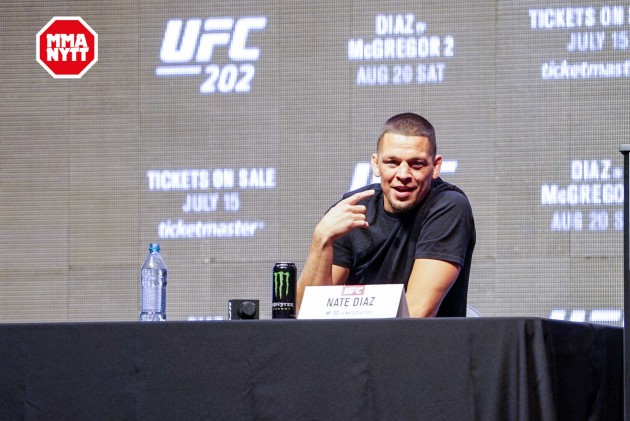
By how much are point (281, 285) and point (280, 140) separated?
2.50m

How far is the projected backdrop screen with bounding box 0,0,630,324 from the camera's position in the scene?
437cm

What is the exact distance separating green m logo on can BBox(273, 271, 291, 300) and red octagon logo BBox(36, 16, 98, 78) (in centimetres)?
285

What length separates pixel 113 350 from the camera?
5.94ft

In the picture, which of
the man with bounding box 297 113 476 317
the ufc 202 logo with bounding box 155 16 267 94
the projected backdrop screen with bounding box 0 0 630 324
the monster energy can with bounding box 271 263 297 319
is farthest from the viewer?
the ufc 202 logo with bounding box 155 16 267 94

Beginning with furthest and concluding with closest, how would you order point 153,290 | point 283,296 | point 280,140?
point 280,140 → point 153,290 → point 283,296

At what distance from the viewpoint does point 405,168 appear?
8.21 feet

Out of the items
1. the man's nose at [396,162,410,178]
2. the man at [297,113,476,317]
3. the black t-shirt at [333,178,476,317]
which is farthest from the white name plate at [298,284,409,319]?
the man's nose at [396,162,410,178]

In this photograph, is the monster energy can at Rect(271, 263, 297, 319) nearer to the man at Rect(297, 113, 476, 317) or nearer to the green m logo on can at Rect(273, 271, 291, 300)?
the green m logo on can at Rect(273, 271, 291, 300)

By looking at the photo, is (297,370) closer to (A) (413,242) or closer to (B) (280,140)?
(A) (413,242)

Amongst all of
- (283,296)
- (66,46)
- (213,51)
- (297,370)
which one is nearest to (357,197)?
(283,296)

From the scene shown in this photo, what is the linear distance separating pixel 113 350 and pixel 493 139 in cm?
291

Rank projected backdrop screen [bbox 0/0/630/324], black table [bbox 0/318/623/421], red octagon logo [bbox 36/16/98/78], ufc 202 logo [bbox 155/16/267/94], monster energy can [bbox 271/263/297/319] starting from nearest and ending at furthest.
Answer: black table [bbox 0/318/623/421]
monster energy can [bbox 271/263/297/319]
projected backdrop screen [bbox 0/0/630/324]
ufc 202 logo [bbox 155/16/267/94]
red octagon logo [bbox 36/16/98/78]

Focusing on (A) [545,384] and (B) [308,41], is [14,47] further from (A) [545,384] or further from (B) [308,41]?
(A) [545,384]

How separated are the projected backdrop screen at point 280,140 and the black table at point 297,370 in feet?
8.49
